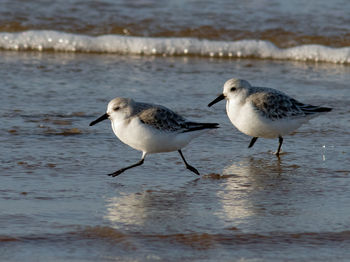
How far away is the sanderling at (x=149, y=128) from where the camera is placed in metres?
6.62

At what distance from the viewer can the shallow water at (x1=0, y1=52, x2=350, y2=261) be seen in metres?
5.07

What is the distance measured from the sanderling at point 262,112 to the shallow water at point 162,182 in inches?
9.8

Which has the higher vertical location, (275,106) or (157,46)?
(157,46)

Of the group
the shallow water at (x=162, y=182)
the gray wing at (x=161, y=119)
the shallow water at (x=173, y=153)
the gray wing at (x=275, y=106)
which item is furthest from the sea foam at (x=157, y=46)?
the gray wing at (x=161, y=119)

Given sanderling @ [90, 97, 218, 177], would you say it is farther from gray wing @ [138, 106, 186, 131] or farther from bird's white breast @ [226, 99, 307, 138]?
bird's white breast @ [226, 99, 307, 138]

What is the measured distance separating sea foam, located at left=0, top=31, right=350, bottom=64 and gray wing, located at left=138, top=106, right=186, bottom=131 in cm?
629

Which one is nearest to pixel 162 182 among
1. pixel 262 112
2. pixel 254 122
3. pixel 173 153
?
pixel 173 153

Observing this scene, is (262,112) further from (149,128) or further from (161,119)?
(149,128)

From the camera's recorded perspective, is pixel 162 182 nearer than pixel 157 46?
Yes

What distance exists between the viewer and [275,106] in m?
7.70

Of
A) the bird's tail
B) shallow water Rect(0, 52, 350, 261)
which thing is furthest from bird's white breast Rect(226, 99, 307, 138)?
the bird's tail

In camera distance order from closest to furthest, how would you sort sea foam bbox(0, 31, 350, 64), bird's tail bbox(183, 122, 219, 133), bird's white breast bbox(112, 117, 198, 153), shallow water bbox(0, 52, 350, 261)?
shallow water bbox(0, 52, 350, 261) < bird's white breast bbox(112, 117, 198, 153) < bird's tail bbox(183, 122, 219, 133) < sea foam bbox(0, 31, 350, 64)

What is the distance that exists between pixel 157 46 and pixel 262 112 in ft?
18.9

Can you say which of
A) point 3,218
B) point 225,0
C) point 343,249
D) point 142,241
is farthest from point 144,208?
point 225,0
